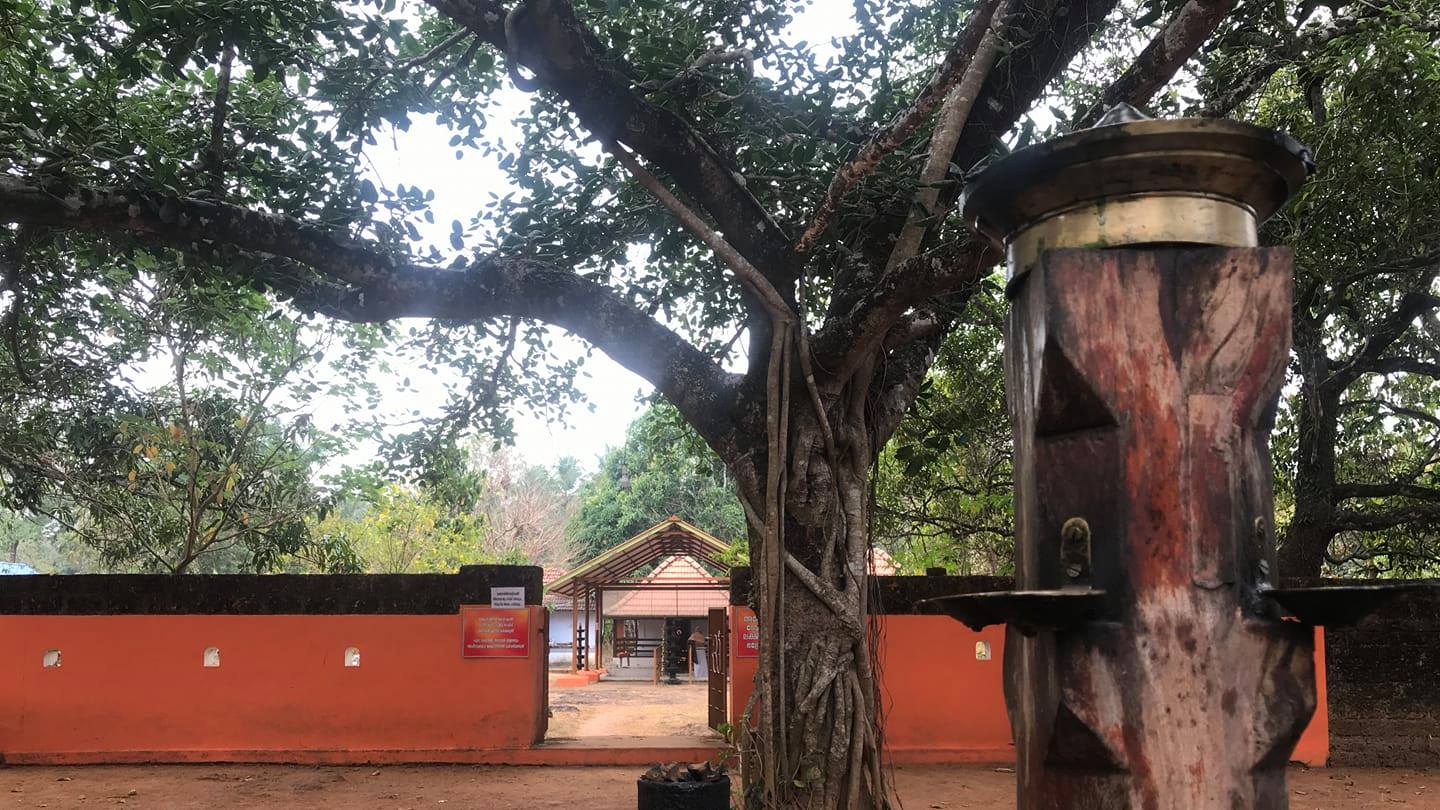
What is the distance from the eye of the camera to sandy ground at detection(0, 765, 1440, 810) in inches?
309

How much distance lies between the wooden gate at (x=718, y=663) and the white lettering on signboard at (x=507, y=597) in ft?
6.80

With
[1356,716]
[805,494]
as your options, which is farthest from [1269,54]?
[1356,716]

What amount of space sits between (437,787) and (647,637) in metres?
17.4

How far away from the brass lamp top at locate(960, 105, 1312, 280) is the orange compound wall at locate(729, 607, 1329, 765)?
26.8ft

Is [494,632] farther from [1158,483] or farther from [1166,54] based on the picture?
[1158,483]

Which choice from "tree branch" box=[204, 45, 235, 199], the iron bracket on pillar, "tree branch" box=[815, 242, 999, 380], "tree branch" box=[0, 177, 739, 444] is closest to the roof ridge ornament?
the iron bracket on pillar

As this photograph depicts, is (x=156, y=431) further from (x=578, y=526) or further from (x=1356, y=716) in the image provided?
(x=578, y=526)

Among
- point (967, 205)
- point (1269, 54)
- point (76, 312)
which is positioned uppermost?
point (1269, 54)

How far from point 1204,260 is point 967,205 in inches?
18.1

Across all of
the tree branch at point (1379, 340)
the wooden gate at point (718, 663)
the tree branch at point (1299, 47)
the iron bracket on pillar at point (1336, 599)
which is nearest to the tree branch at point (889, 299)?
the tree branch at point (1299, 47)

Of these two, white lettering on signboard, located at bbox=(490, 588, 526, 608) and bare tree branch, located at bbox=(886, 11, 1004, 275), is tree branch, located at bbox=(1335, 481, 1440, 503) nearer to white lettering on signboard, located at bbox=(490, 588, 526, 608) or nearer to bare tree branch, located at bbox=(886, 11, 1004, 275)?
bare tree branch, located at bbox=(886, 11, 1004, 275)

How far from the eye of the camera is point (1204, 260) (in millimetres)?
1767

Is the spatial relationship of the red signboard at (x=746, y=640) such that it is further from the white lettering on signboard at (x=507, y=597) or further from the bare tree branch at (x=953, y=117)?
the bare tree branch at (x=953, y=117)

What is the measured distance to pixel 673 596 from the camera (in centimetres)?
2180
